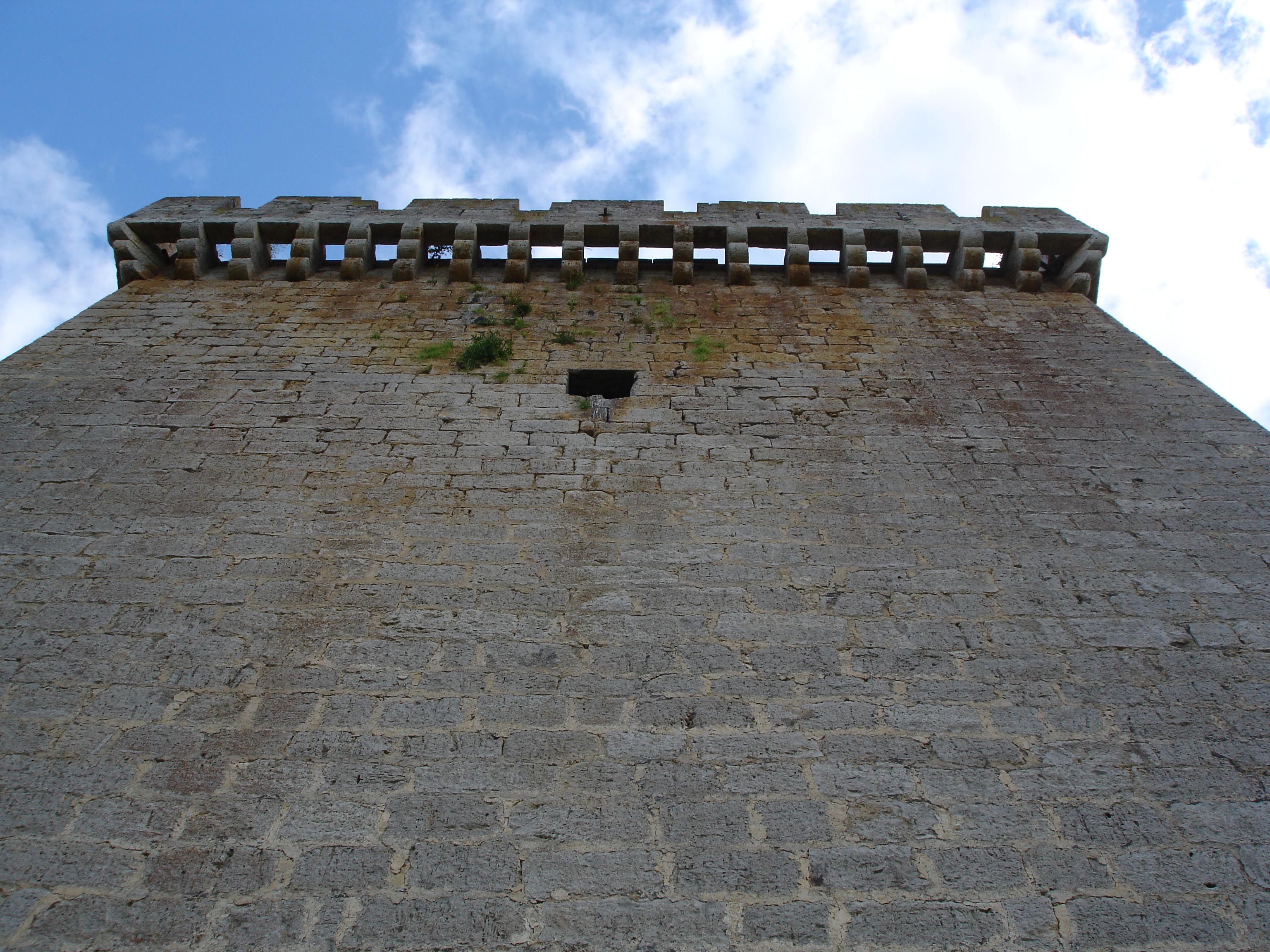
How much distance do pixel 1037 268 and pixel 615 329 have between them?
372cm

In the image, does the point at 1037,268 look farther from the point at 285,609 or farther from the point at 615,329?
the point at 285,609

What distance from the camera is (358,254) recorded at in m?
6.36

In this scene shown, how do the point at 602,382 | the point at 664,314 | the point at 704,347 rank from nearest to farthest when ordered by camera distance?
the point at 602,382, the point at 704,347, the point at 664,314

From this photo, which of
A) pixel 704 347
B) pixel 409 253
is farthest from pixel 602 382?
pixel 409 253

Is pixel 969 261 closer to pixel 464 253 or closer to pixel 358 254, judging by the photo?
pixel 464 253

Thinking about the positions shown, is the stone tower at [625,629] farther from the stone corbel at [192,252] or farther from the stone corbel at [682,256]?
the stone corbel at [192,252]

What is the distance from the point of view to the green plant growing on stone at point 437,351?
17.6 feet

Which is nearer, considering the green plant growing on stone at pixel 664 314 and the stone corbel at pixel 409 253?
the green plant growing on stone at pixel 664 314

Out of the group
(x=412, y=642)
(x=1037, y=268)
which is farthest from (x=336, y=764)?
(x=1037, y=268)

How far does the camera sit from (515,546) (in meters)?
3.95

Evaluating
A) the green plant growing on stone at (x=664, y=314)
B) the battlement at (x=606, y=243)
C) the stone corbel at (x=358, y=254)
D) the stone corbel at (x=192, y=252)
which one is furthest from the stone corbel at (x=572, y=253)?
the stone corbel at (x=192, y=252)

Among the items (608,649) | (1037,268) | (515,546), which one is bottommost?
(608,649)

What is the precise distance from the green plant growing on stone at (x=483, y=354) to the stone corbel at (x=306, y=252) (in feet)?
6.38

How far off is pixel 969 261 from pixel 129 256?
23.3ft
